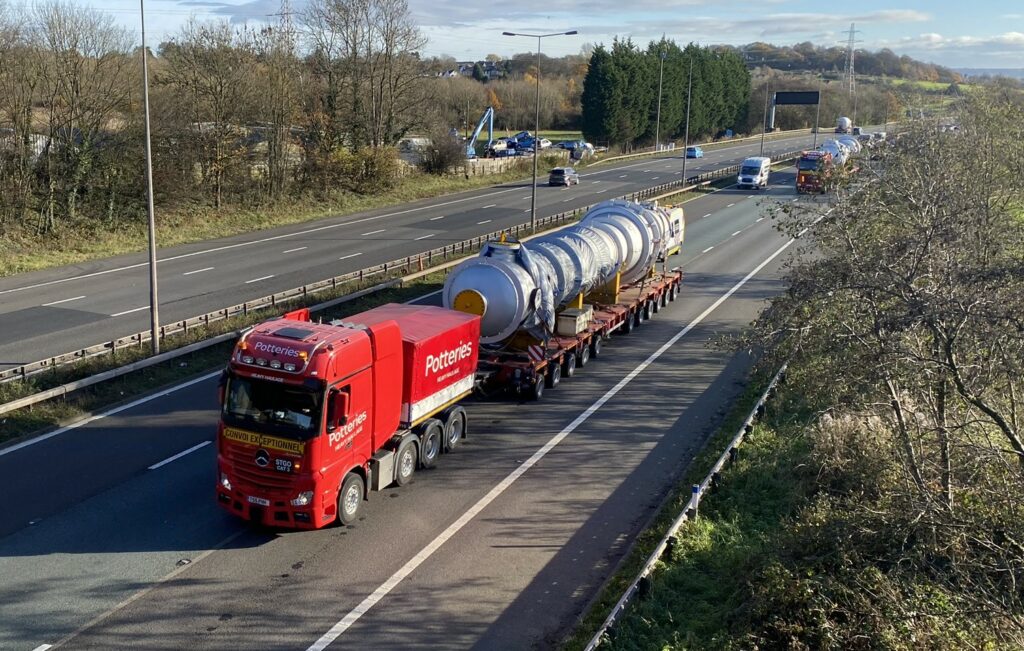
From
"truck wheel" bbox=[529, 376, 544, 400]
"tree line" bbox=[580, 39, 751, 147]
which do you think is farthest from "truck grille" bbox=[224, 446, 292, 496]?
"tree line" bbox=[580, 39, 751, 147]

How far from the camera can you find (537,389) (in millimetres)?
19953

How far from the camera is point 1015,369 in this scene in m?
8.62

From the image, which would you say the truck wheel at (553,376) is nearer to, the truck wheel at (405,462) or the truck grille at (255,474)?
the truck wheel at (405,462)

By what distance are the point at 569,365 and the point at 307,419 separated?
10355 millimetres

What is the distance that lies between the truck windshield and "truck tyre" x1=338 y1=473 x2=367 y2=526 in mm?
1383

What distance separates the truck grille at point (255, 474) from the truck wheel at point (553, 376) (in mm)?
9151

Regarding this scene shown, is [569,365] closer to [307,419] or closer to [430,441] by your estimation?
[430,441]

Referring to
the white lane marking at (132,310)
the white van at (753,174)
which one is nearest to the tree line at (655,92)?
the white van at (753,174)

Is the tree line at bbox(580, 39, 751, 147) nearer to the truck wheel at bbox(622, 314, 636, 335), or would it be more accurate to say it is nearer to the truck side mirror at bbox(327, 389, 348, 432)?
the truck wheel at bbox(622, 314, 636, 335)

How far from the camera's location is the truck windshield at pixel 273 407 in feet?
41.0

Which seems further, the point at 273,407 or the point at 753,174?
the point at 753,174

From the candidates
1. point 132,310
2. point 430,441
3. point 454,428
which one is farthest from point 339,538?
point 132,310

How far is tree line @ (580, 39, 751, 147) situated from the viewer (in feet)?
295

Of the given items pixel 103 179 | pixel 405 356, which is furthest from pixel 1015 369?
pixel 103 179
